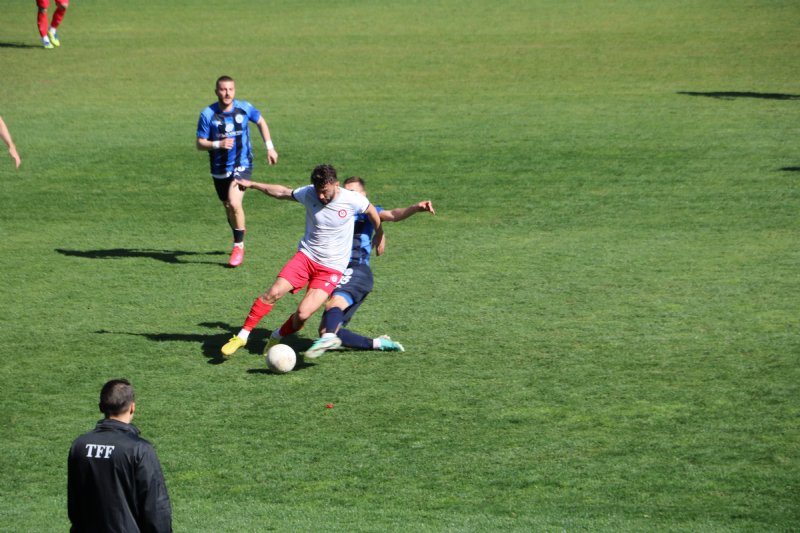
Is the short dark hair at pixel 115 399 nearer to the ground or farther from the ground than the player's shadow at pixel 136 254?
farther from the ground

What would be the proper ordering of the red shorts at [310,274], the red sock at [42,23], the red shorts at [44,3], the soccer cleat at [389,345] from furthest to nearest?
the red sock at [42,23] → the red shorts at [44,3] → the soccer cleat at [389,345] → the red shorts at [310,274]

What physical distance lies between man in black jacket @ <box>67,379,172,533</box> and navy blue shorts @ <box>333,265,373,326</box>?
17.4ft

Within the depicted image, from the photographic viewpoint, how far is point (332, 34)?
1304 inches

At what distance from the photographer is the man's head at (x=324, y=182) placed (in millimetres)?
10531

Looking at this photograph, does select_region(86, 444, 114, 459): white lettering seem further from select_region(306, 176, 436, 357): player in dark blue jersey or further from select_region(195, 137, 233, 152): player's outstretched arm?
select_region(195, 137, 233, 152): player's outstretched arm

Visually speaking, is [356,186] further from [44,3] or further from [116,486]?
[44,3]

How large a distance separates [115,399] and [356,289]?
536 centimetres

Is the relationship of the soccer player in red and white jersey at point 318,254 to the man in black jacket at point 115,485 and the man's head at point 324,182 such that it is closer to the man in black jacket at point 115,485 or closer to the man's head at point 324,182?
the man's head at point 324,182

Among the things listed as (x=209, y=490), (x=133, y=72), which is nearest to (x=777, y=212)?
(x=209, y=490)

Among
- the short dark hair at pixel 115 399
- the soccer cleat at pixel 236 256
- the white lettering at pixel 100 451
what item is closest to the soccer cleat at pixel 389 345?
the soccer cleat at pixel 236 256

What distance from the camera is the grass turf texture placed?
26.7 ft

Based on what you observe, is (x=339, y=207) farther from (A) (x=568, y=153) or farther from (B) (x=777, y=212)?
(A) (x=568, y=153)

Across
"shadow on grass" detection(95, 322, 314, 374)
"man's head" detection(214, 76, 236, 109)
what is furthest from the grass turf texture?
"man's head" detection(214, 76, 236, 109)

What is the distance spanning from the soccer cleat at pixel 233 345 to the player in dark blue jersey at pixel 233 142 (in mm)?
3644
